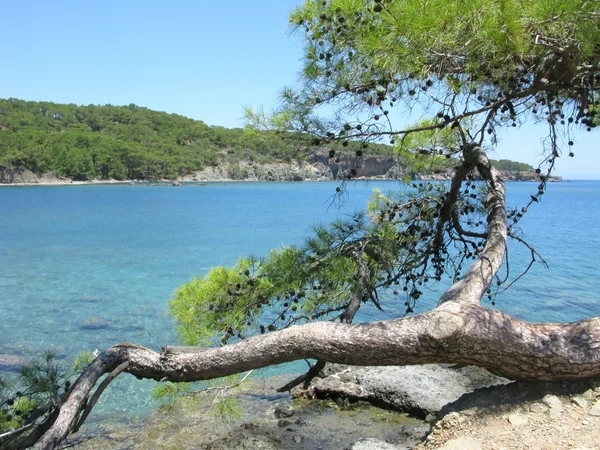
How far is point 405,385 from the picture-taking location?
6.10 meters

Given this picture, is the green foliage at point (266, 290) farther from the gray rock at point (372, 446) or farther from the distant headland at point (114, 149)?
the distant headland at point (114, 149)

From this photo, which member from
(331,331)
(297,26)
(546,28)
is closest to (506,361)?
(331,331)

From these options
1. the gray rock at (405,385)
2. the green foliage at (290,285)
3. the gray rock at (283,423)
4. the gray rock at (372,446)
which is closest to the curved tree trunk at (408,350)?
the green foliage at (290,285)

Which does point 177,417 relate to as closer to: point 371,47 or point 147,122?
point 371,47

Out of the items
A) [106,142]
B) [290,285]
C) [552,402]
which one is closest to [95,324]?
[290,285]

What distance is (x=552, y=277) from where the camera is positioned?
14.6 metres

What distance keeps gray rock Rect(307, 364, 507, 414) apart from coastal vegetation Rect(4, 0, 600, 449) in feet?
8.16

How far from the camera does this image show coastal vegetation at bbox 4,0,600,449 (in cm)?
241

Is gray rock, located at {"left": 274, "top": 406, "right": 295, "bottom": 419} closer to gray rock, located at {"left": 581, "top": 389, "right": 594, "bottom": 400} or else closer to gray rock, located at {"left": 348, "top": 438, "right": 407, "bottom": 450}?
gray rock, located at {"left": 348, "top": 438, "right": 407, "bottom": 450}

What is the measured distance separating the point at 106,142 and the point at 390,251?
9851cm

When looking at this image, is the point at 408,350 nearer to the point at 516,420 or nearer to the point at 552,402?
the point at 516,420

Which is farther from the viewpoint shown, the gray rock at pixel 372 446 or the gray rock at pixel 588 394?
the gray rock at pixel 372 446

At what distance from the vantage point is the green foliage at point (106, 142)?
82.5 m

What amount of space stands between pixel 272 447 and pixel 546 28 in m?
4.53
